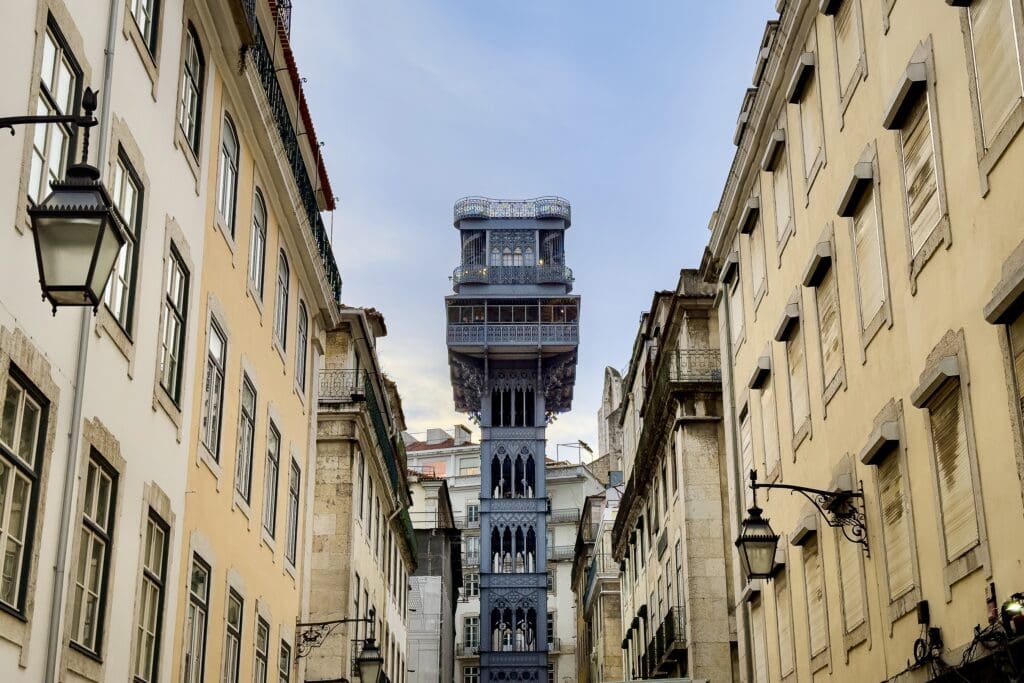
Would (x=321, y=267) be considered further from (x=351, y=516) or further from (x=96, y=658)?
(x=96, y=658)

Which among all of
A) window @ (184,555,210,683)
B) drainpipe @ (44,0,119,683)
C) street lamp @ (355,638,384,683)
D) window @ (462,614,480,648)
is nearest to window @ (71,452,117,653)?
drainpipe @ (44,0,119,683)

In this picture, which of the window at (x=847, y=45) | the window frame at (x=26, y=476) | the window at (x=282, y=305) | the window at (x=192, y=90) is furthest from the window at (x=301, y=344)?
the window frame at (x=26, y=476)

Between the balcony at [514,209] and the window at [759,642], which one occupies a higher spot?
the balcony at [514,209]

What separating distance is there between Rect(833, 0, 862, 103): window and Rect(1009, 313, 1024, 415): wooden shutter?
18.0 feet

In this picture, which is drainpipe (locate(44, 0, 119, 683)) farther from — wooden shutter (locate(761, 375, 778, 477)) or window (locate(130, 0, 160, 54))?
wooden shutter (locate(761, 375, 778, 477))

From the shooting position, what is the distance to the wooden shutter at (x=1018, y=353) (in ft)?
35.8

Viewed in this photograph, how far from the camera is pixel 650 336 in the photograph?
39812mm

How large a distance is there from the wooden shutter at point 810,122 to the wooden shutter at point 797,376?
2239 mm

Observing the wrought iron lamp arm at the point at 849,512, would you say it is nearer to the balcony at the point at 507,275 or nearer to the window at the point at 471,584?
the balcony at the point at 507,275

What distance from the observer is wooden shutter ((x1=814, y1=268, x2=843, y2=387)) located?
1702 cm

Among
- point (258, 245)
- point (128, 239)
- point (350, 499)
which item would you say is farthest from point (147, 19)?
point (350, 499)

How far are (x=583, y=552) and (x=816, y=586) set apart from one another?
167 feet

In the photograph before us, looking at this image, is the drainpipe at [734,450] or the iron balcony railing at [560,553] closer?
the drainpipe at [734,450]

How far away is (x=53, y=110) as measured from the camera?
36.9 ft
